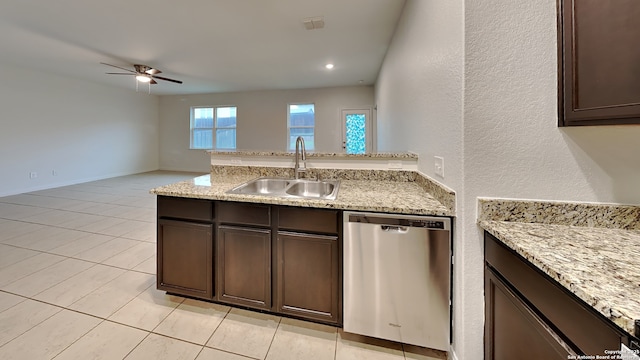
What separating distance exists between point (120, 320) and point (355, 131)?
253 inches

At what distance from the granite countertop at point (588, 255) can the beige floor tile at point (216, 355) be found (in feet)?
4.79

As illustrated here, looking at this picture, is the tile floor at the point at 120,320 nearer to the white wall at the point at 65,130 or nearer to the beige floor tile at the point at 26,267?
the beige floor tile at the point at 26,267

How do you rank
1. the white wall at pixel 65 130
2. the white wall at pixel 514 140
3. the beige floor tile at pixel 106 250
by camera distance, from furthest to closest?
the white wall at pixel 65 130 → the beige floor tile at pixel 106 250 → the white wall at pixel 514 140

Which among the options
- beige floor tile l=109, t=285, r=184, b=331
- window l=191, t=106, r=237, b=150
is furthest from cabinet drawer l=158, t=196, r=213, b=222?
window l=191, t=106, r=237, b=150

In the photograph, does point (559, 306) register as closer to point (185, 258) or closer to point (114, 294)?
point (185, 258)

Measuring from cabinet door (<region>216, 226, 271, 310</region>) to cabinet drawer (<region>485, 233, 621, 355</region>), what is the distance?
1232 millimetres

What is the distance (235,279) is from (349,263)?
0.79 m

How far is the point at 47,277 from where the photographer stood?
220 cm

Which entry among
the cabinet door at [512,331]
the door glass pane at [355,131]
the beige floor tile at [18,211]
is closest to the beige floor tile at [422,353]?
the cabinet door at [512,331]

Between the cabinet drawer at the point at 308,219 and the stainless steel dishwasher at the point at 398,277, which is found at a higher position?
the cabinet drawer at the point at 308,219

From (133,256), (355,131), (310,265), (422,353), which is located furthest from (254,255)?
(355,131)

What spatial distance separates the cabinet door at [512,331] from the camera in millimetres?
819

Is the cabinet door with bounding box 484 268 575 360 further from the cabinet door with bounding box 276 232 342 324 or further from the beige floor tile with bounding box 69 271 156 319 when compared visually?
the beige floor tile with bounding box 69 271 156 319

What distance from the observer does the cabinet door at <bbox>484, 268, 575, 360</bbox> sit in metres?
0.82
